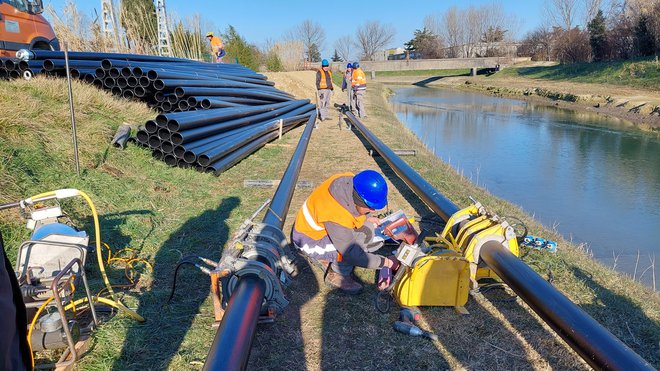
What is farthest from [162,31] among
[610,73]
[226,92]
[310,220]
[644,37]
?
[644,37]

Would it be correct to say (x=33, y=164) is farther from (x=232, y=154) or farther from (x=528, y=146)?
(x=528, y=146)

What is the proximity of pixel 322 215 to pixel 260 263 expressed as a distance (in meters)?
0.87

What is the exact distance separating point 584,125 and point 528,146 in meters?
5.50

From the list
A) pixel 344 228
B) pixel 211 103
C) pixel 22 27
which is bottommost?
pixel 344 228

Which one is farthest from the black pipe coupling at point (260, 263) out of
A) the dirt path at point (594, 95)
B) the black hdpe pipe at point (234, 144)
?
the dirt path at point (594, 95)

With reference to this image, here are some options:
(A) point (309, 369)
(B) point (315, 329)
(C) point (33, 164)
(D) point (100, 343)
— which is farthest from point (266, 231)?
(C) point (33, 164)

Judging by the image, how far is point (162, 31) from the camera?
1691 cm

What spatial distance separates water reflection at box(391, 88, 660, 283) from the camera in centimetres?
643

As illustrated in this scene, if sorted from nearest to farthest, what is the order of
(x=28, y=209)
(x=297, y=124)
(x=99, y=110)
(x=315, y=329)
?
(x=315, y=329), (x=28, y=209), (x=99, y=110), (x=297, y=124)

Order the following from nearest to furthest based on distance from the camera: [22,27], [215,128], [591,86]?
1. [215,128]
2. [22,27]
3. [591,86]

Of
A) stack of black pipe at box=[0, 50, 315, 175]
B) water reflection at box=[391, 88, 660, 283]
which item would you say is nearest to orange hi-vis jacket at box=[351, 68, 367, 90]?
water reflection at box=[391, 88, 660, 283]

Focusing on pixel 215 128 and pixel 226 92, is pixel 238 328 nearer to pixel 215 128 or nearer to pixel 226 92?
pixel 215 128

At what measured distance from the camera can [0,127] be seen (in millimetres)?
4863

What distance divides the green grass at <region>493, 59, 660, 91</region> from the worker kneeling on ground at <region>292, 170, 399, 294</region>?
25004 millimetres
